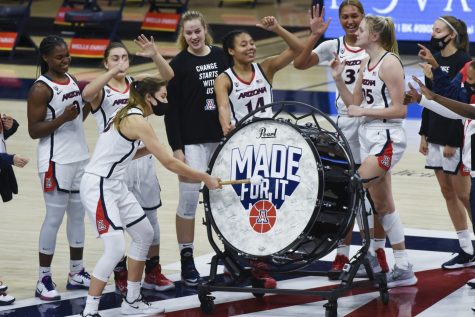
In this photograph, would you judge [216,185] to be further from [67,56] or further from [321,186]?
[67,56]

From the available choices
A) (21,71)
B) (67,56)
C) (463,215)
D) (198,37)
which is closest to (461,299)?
(463,215)

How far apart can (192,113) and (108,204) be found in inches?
45.0

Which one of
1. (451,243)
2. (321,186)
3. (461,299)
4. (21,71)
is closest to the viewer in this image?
(321,186)

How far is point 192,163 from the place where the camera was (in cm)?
772

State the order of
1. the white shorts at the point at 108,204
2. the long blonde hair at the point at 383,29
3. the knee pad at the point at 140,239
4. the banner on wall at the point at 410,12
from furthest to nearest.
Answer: the banner on wall at the point at 410,12
the long blonde hair at the point at 383,29
the knee pad at the point at 140,239
the white shorts at the point at 108,204

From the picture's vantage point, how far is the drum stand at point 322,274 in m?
6.77

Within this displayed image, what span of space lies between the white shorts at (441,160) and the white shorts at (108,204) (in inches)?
92.5

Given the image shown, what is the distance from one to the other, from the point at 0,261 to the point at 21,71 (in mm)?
9647

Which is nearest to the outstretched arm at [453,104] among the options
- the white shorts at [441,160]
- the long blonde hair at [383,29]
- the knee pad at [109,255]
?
the long blonde hair at [383,29]

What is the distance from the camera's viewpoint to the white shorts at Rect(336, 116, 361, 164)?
785 centimetres

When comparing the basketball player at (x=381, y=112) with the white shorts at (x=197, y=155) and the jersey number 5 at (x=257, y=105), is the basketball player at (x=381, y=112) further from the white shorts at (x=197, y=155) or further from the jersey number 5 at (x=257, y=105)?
the white shorts at (x=197, y=155)

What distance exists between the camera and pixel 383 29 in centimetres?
738

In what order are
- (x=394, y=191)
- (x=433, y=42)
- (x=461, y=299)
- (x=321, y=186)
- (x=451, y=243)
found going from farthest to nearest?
(x=394, y=191) → (x=451, y=243) → (x=433, y=42) → (x=461, y=299) → (x=321, y=186)

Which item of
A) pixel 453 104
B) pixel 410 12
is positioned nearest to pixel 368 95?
pixel 453 104
